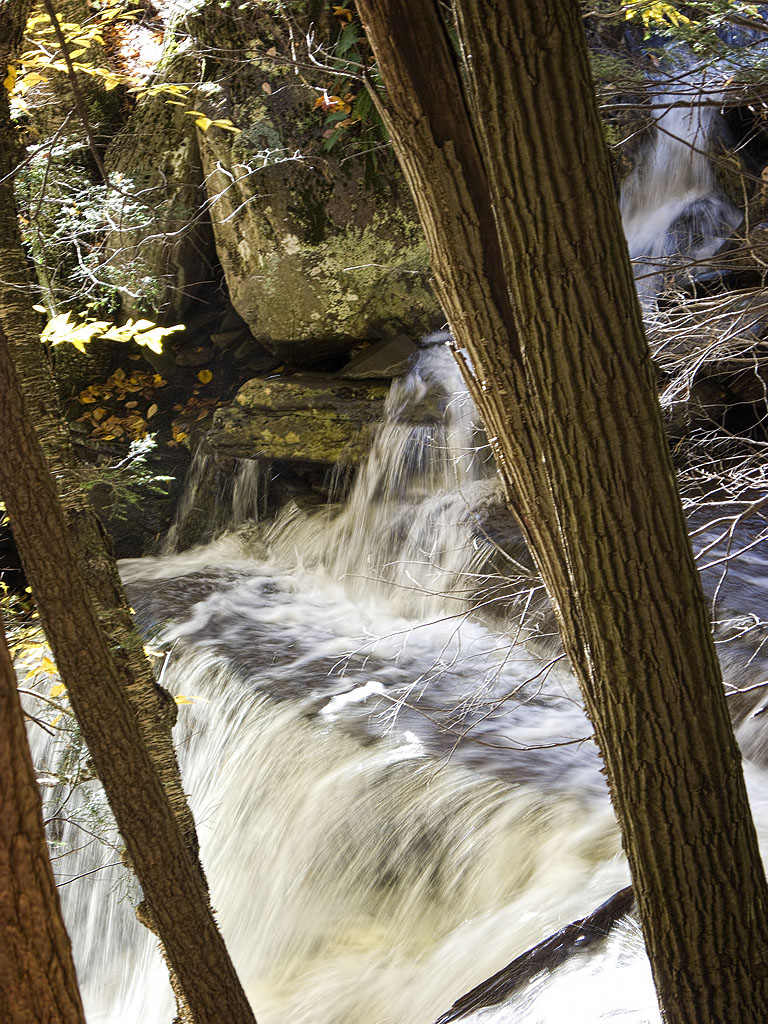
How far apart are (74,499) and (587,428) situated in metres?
2.56

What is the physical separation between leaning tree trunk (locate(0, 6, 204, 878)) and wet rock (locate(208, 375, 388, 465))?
13.6 ft

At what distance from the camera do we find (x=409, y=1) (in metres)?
2.28

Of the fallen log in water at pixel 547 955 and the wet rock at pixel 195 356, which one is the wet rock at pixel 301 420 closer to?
the wet rock at pixel 195 356

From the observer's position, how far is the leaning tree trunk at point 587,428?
2010mm

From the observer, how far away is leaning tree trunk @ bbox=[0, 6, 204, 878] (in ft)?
12.6

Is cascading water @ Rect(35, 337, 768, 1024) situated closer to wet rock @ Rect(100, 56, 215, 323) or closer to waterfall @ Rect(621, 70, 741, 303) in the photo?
waterfall @ Rect(621, 70, 741, 303)

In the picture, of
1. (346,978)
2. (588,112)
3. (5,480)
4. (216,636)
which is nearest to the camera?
(588,112)

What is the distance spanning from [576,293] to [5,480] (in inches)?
77.7

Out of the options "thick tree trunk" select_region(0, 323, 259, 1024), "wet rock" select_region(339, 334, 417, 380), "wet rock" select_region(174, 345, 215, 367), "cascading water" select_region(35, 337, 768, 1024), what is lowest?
"cascading water" select_region(35, 337, 768, 1024)

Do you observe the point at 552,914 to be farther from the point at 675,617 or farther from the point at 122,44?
the point at 122,44

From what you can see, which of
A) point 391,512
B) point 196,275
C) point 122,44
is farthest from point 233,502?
point 122,44

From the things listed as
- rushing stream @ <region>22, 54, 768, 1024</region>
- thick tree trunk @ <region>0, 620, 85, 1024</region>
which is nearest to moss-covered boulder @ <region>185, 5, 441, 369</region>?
rushing stream @ <region>22, 54, 768, 1024</region>

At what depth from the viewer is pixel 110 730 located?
3.24 m

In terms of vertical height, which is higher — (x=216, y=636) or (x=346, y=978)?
(x=216, y=636)
